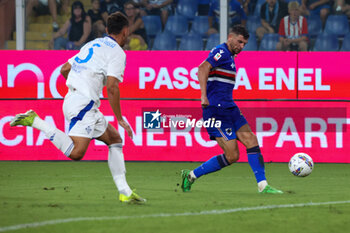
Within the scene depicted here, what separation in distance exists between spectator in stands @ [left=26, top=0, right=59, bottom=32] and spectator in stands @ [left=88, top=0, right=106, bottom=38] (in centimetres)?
69

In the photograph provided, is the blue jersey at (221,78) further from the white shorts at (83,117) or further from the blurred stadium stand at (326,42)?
the blurred stadium stand at (326,42)

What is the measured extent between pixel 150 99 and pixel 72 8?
9.52ft

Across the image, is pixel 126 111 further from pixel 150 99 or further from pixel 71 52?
pixel 71 52

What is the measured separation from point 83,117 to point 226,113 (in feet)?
6.09

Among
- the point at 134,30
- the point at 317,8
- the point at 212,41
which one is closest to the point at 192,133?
the point at 212,41

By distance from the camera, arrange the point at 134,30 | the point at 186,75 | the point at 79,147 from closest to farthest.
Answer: the point at 79,147
the point at 186,75
the point at 134,30

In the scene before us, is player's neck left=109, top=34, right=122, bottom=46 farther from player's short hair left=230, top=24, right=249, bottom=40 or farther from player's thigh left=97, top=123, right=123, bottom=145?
player's short hair left=230, top=24, right=249, bottom=40

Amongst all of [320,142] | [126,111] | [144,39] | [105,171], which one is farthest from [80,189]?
[144,39]

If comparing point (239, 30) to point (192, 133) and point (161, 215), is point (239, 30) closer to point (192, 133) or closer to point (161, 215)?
point (161, 215)

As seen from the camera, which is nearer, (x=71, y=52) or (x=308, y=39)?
(x=71, y=52)

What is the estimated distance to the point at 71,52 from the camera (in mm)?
12609

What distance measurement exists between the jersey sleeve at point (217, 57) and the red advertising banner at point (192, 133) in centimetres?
443

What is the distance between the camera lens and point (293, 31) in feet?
45.3

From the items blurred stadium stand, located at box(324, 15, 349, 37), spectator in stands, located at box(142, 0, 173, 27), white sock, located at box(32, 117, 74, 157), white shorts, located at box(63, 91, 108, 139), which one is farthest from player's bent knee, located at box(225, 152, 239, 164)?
blurred stadium stand, located at box(324, 15, 349, 37)
